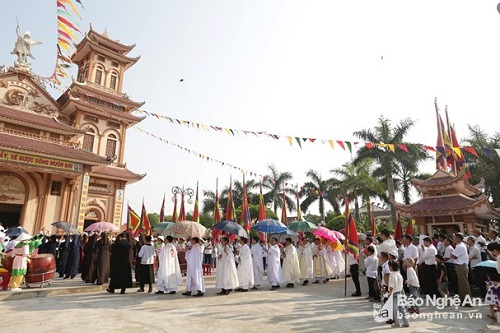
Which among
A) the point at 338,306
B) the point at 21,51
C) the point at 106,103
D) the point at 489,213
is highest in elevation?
the point at 21,51

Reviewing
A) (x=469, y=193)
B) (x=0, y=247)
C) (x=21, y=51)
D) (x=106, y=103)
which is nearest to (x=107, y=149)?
(x=106, y=103)

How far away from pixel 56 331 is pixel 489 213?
821 inches

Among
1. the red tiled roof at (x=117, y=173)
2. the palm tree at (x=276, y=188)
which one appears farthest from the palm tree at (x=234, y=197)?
the red tiled roof at (x=117, y=173)

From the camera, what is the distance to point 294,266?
11.4 meters

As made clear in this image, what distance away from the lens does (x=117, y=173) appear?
23.7 m

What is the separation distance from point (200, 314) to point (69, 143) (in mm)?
18664

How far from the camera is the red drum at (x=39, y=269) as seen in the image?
9.04 meters

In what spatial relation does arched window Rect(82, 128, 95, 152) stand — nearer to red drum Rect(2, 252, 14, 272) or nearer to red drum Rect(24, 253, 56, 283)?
red drum Rect(24, 253, 56, 283)

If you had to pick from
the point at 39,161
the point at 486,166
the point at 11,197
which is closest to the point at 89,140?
the point at 11,197

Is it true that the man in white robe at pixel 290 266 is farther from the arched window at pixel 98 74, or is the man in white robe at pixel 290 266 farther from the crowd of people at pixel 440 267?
the arched window at pixel 98 74

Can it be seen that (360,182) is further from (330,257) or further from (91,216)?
(91,216)

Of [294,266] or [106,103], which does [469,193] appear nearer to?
[294,266]

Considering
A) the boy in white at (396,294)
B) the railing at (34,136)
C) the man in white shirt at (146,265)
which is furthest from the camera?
the railing at (34,136)

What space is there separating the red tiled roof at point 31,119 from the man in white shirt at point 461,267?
21407 mm
